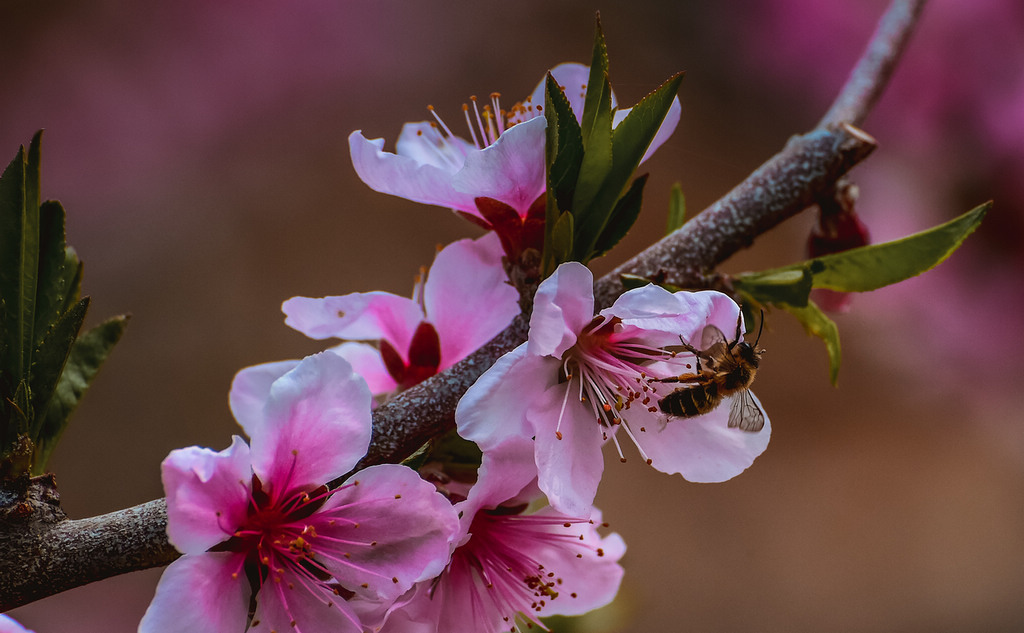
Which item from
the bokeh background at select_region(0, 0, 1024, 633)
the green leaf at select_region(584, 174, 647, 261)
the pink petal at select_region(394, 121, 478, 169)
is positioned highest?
the pink petal at select_region(394, 121, 478, 169)

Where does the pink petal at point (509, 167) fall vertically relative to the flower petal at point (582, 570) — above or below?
above

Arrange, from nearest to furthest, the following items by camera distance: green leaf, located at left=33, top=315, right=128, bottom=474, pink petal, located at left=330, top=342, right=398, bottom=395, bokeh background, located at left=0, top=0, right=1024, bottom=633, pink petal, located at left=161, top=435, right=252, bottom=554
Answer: pink petal, located at left=161, top=435, right=252, bottom=554
green leaf, located at left=33, top=315, right=128, bottom=474
pink petal, located at left=330, top=342, right=398, bottom=395
bokeh background, located at left=0, top=0, right=1024, bottom=633

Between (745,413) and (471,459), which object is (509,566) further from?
(745,413)

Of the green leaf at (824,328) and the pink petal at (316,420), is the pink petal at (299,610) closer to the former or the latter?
the pink petal at (316,420)

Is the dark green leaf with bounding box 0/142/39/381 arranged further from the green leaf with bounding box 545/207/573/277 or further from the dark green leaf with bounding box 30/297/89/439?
the green leaf with bounding box 545/207/573/277

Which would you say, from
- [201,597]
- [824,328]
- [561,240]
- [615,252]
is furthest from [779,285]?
[615,252]

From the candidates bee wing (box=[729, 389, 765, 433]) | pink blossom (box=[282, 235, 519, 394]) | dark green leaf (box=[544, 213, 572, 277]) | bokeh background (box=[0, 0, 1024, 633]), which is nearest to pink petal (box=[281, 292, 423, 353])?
pink blossom (box=[282, 235, 519, 394])

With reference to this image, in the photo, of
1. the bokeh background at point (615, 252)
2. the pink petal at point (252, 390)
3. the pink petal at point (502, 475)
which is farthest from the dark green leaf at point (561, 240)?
the bokeh background at point (615, 252)
